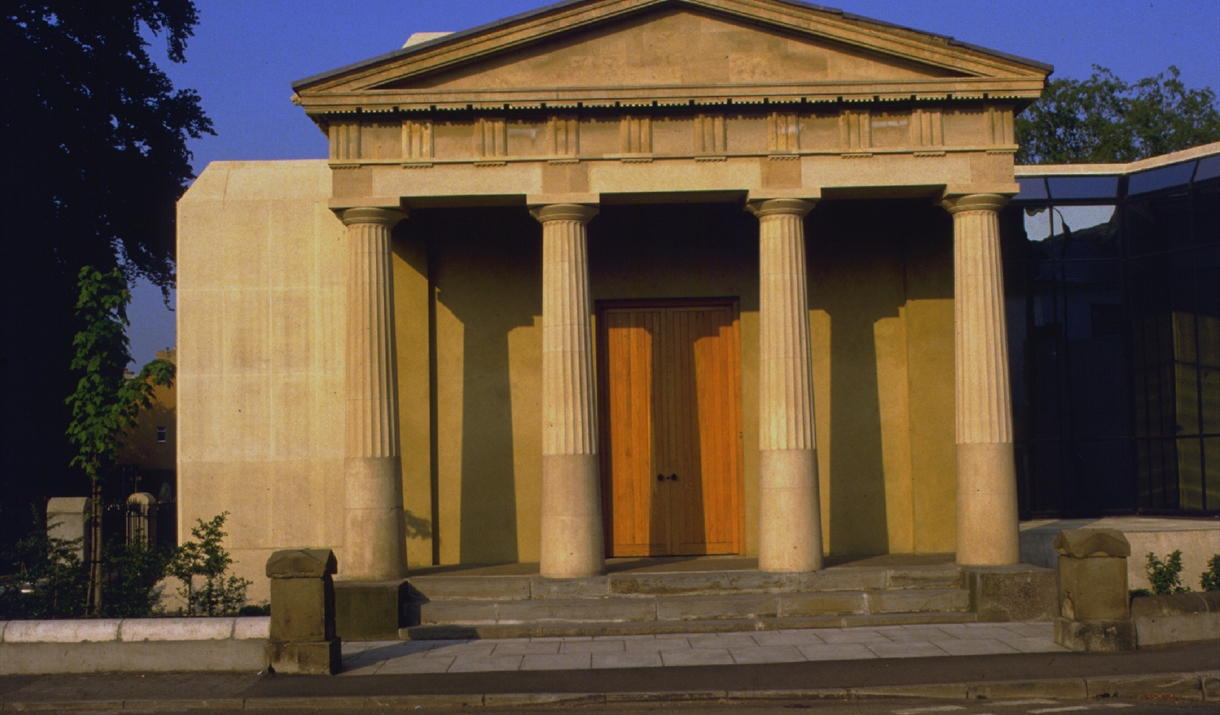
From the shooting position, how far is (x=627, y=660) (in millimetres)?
13102

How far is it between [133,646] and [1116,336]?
60.4ft

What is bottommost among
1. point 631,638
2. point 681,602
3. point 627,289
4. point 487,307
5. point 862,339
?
point 631,638

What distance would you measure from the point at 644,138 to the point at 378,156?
157 inches

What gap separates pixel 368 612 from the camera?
15.0 meters

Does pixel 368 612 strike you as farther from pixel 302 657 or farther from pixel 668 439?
pixel 668 439

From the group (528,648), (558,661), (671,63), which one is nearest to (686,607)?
(528,648)

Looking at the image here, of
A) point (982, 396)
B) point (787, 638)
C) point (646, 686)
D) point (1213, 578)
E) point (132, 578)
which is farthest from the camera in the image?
point (982, 396)

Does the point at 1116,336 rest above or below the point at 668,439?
above

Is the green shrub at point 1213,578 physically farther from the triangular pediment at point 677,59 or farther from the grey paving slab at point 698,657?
the triangular pediment at point 677,59

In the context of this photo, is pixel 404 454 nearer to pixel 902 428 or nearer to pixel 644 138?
pixel 644 138

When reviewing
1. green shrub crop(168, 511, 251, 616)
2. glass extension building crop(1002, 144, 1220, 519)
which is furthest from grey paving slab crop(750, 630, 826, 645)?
glass extension building crop(1002, 144, 1220, 519)

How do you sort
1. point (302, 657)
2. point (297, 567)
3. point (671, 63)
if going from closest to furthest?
1. point (297, 567)
2. point (302, 657)
3. point (671, 63)

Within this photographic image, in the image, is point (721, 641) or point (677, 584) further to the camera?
point (677, 584)

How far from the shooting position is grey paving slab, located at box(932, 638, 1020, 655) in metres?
13.0
